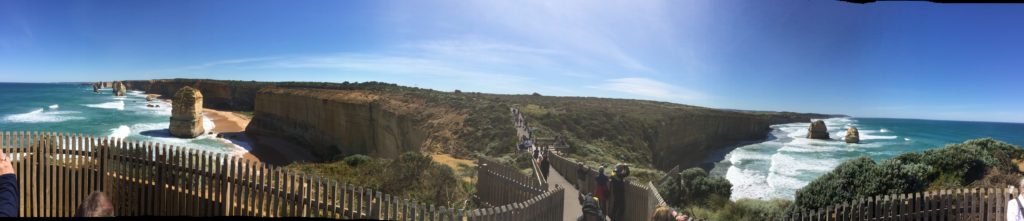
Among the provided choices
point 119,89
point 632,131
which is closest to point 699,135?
point 632,131

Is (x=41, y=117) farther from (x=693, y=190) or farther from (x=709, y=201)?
(x=709, y=201)

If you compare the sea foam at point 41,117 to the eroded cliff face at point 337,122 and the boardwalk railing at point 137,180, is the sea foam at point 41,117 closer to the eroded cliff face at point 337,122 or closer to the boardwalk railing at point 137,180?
the eroded cliff face at point 337,122

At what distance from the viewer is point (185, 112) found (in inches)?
920

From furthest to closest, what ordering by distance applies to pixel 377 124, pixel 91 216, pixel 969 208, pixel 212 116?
pixel 212 116 → pixel 377 124 → pixel 969 208 → pixel 91 216

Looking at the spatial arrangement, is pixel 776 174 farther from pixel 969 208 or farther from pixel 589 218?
pixel 589 218

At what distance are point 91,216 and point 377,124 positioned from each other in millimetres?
21711

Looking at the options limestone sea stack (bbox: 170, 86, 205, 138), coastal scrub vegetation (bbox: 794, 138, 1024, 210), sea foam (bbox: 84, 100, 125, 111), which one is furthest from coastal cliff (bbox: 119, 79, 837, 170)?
coastal scrub vegetation (bbox: 794, 138, 1024, 210)

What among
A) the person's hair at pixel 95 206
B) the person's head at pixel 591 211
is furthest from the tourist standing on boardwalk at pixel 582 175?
the person's hair at pixel 95 206

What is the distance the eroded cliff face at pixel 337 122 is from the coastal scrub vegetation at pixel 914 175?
13.3 meters

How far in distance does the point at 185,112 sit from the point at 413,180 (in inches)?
796

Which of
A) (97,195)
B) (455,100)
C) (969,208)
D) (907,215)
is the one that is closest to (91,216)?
(97,195)

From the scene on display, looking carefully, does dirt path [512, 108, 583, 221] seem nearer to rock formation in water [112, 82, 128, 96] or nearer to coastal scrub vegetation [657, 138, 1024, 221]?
coastal scrub vegetation [657, 138, 1024, 221]

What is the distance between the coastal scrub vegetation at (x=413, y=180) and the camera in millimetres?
7340

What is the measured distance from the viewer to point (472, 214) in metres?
3.51
